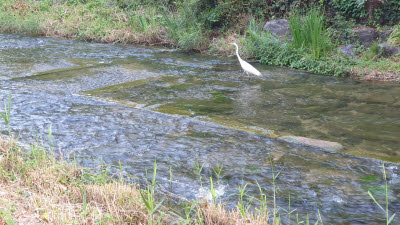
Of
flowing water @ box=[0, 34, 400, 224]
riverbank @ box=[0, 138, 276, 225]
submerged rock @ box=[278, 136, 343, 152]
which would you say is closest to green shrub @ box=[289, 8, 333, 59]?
flowing water @ box=[0, 34, 400, 224]

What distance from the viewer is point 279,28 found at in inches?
421

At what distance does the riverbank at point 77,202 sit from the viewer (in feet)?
8.56

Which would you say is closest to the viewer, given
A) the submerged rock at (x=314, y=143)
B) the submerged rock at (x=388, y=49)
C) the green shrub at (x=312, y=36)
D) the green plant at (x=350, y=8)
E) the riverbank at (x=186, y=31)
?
the submerged rock at (x=314, y=143)

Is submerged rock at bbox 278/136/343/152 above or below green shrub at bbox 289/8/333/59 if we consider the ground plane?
below

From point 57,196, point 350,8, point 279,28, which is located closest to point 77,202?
point 57,196

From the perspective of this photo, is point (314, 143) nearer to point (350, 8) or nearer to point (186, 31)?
point (350, 8)

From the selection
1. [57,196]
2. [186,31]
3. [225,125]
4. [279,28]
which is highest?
[279,28]

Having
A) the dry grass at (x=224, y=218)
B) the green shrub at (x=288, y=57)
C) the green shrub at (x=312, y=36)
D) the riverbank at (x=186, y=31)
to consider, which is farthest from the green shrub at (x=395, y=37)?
the dry grass at (x=224, y=218)

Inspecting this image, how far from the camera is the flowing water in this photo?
137 inches

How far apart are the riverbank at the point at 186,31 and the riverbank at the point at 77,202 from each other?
598 centimetres

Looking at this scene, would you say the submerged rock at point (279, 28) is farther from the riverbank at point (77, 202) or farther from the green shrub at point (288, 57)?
the riverbank at point (77, 202)

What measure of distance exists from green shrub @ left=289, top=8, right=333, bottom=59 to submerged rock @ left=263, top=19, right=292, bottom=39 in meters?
1.16

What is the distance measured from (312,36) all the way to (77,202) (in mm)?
7172

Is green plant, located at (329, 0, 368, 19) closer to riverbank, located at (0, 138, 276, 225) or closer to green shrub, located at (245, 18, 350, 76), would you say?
green shrub, located at (245, 18, 350, 76)
